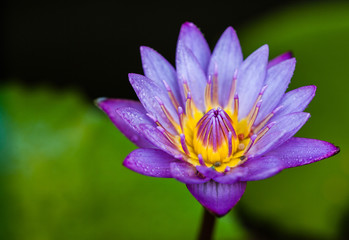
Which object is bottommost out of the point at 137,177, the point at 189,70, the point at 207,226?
the point at 137,177

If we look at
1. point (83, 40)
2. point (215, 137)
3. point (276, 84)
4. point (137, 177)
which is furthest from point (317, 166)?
point (83, 40)

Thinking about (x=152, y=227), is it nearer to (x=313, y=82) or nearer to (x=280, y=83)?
(x=280, y=83)

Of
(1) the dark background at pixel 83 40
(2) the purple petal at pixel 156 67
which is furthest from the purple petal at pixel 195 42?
(1) the dark background at pixel 83 40

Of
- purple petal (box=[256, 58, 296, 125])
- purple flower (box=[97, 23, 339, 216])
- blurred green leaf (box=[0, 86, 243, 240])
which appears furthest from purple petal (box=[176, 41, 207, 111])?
blurred green leaf (box=[0, 86, 243, 240])

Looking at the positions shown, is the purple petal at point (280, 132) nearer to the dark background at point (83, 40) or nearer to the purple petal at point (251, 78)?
the purple petal at point (251, 78)

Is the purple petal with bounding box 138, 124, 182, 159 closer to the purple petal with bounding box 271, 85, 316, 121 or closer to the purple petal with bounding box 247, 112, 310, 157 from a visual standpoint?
the purple petal with bounding box 247, 112, 310, 157

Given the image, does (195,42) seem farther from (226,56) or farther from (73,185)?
(73,185)

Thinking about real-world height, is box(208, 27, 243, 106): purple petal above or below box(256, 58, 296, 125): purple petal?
above

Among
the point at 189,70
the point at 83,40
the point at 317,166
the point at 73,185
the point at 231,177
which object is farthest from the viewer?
the point at 83,40

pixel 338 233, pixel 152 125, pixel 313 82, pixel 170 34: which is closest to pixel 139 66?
pixel 170 34
